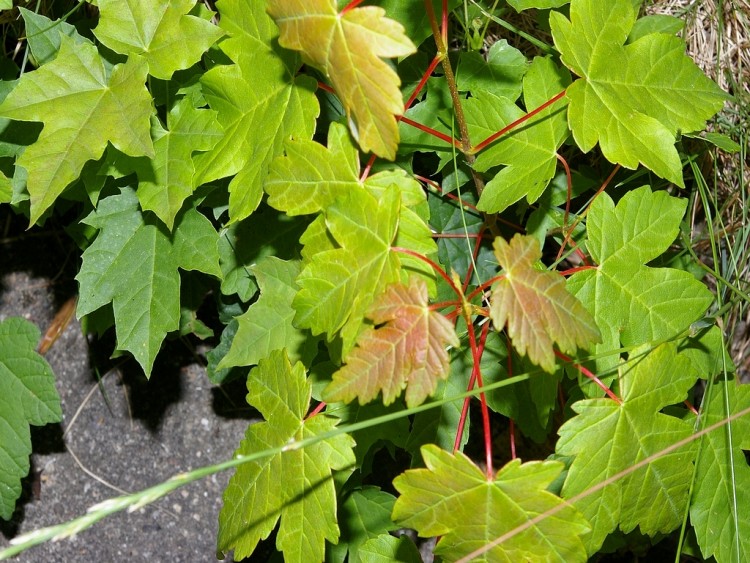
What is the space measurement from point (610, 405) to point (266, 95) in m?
0.67

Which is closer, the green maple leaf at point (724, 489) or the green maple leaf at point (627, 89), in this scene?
the green maple leaf at point (627, 89)

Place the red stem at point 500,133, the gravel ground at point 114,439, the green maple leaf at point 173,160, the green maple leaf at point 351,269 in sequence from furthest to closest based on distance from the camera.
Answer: the gravel ground at point 114,439 < the green maple leaf at point 173,160 < the red stem at point 500,133 < the green maple leaf at point 351,269

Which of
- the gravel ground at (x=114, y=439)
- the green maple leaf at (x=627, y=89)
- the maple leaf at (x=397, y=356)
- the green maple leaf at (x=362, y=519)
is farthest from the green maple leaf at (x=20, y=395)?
the green maple leaf at (x=627, y=89)

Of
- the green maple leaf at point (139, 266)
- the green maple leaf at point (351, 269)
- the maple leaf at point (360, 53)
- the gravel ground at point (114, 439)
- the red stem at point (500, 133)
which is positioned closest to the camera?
the maple leaf at point (360, 53)

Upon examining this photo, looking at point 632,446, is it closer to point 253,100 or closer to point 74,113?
point 253,100

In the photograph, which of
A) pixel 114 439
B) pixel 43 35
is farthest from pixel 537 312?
pixel 114 439

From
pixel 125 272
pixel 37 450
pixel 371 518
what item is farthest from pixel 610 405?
pixel 37 450

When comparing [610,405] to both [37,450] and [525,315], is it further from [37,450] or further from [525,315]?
[37,450]

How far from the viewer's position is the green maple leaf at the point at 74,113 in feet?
3.41

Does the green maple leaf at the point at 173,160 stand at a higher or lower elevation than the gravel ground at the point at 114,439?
higher

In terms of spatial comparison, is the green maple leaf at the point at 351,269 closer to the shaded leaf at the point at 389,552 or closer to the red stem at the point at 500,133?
the red stem at the point at 500,133

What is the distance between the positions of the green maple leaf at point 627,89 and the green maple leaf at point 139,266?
2.09ft

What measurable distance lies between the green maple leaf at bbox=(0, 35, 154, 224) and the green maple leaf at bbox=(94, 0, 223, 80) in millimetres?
49

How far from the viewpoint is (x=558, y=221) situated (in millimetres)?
1300
